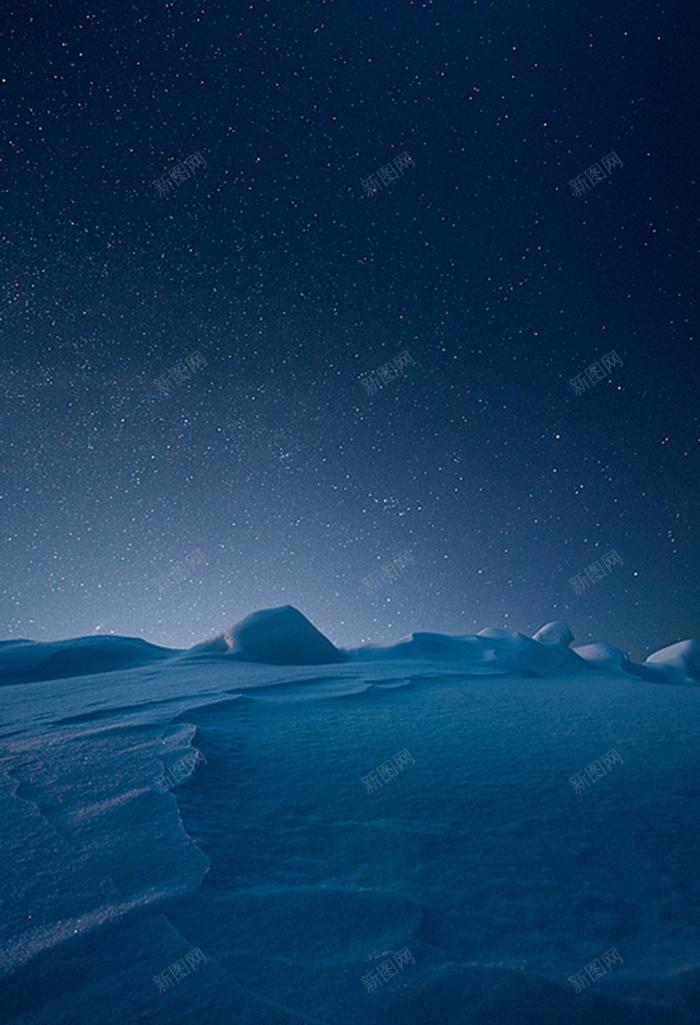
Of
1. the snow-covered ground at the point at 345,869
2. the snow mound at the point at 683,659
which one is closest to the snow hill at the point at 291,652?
the snow mound at the point at 683,659

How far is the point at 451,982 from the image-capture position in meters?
1.45

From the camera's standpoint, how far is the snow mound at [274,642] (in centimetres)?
871

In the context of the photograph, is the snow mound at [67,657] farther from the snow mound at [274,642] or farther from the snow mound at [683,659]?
the snow mound at [683,659]

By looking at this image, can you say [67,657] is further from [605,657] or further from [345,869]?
[605,657]

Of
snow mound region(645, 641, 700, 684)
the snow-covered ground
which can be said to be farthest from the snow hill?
the snow-covered ground

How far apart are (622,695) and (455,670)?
2.55 meters

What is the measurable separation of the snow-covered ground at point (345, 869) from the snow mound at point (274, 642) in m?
4.51

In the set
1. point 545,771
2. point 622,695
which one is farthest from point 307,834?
point 622,695

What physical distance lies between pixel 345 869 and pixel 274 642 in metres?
7.14

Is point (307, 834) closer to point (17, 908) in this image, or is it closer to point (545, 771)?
point (17, 908)

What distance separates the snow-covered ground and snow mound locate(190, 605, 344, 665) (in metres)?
4.51

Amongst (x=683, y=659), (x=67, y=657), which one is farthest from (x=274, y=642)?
(x=683, y=659)

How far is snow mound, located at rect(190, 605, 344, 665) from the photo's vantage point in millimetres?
8711

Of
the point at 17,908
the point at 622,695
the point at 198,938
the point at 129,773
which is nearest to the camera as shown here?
the point at 198,938
